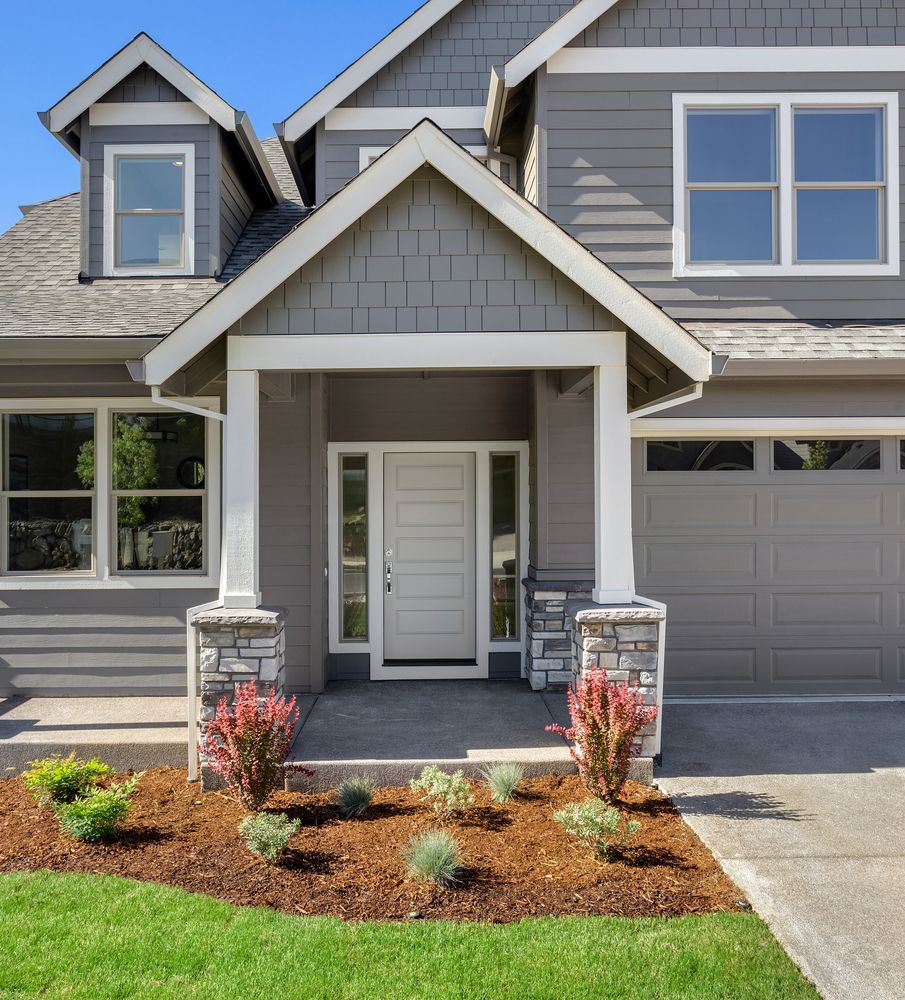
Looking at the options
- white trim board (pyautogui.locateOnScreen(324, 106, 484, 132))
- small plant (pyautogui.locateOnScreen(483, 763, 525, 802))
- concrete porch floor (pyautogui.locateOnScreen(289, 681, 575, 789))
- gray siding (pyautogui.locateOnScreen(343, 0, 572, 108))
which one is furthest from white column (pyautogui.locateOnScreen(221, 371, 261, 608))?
gray siding (pyautogui.locateOnScreen(343, 0, 572, 108))

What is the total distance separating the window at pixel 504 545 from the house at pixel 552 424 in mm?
27

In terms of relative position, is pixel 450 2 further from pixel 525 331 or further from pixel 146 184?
pixel 525 331

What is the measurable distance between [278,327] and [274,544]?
2.37 m

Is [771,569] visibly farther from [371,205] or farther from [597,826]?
[371,205]

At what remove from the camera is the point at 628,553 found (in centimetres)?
530

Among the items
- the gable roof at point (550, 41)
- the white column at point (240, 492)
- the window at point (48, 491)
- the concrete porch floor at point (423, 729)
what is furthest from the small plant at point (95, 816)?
the gable roof at point (550, 41)

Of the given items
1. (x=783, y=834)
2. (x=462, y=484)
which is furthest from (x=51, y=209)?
(x=783, y=834)

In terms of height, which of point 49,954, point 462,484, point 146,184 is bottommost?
point 49,954

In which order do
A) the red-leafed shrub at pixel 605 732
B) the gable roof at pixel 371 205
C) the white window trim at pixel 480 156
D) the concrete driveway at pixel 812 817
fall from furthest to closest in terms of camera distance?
1. the white window trim at pixel 480 156
2. the gable roof at pixel 371 205
3. the red-leafed shrub at pixel 605 732
4. the concrete driveway at pixel 812 817

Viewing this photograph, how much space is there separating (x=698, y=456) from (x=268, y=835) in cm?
486

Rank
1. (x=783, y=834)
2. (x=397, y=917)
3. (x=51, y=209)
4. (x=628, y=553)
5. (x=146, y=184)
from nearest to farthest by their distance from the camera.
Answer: (x=397, y=917)
(x=783, y=834)
(x=628, y=553)
(x=146, y=184)
(x=51, y=209)

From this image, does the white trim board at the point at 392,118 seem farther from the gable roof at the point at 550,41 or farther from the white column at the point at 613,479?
the white column at the point at 613,479

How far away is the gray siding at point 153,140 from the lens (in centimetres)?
733

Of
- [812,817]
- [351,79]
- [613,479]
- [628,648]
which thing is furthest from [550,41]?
[812,817]
